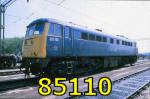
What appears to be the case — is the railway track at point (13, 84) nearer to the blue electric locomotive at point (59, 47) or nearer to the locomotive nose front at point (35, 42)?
the blue electric locomotive at point (59, 47)

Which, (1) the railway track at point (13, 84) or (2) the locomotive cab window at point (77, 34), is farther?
(2) the locomotive cab window at point (77, 34)

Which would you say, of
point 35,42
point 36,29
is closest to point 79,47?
point 36,29

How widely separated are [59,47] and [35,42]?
1.51 meters

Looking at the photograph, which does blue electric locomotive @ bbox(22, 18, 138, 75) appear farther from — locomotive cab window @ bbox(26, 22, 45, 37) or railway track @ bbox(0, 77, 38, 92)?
railway track @ bbox(0, 77, 38, 92)

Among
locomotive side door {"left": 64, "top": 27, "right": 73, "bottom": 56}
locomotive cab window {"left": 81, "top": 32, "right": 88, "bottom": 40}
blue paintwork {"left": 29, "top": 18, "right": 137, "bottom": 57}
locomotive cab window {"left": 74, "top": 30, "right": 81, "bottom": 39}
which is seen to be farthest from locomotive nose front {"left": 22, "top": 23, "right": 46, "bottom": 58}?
locomotive cab window {"left": 81, "top": 32, "right": 88, "bottom": 40}

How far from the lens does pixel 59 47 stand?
604 inches

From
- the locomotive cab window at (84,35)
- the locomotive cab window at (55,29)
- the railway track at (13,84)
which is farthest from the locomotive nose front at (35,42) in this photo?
the locomotive cab window at (84,35)

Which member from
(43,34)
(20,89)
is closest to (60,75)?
(43,34)

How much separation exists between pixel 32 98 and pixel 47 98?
599 millimetres

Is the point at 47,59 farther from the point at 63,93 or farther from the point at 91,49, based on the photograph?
the point at 91,49

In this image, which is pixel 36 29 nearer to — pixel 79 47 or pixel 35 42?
pixel 35 42

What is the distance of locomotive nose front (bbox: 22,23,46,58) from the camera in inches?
560

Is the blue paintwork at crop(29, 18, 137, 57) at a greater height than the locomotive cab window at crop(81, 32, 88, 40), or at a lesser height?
lesser

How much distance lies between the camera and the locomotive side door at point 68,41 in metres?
16.0
